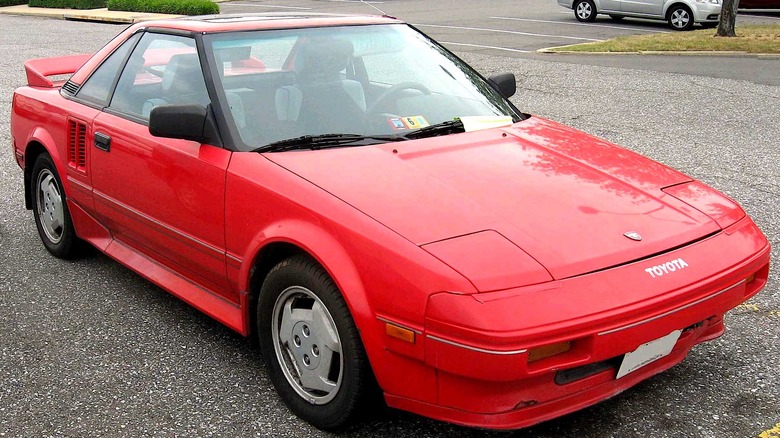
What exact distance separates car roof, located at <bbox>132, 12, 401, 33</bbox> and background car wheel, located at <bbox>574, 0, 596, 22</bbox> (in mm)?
16990

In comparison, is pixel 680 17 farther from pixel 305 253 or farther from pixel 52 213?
pixel 305 253

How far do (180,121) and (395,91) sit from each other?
1.02m

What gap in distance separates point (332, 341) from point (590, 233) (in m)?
0.98

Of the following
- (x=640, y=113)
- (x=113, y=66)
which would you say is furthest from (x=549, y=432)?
(x=640, y=113)

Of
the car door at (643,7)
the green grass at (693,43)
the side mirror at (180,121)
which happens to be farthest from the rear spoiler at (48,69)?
the car door at (643,7)

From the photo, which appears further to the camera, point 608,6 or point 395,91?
point 608,6

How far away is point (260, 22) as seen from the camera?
14.1ft

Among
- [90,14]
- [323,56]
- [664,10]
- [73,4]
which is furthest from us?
[73,4]

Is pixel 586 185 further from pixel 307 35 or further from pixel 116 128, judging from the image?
pixel 116 128

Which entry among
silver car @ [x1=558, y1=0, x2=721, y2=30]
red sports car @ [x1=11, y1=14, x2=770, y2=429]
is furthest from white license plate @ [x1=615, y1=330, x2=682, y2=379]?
silver car @ [x1=558, y1=0, x2=721, y2=30]

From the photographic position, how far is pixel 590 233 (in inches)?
121

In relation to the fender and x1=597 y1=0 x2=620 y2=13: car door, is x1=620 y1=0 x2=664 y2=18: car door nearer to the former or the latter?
x1=597 y1=0 x2=620 y2=13: car door

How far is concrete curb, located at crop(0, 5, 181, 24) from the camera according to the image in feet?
76.9

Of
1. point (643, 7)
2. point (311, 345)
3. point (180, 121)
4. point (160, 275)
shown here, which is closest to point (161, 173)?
point (180, 121)
